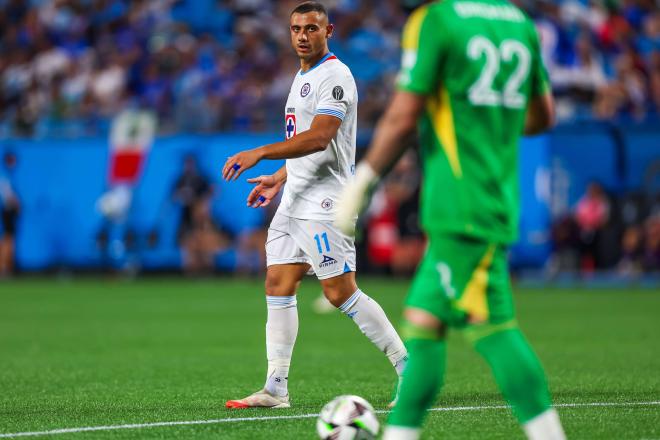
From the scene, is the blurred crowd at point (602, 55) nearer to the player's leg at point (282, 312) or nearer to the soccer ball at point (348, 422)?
the player's leg at point (282, 312)

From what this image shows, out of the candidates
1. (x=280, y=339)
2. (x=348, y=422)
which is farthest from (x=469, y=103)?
(x=280, y=339)

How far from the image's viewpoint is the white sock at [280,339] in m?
7.49

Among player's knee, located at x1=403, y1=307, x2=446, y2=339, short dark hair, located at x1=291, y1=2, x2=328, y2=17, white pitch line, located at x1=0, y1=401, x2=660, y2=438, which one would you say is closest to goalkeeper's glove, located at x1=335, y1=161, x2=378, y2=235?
player's knee, located at x1=403, y1=307, x2=446, y2=339

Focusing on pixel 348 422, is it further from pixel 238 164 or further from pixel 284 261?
pixel 284 261

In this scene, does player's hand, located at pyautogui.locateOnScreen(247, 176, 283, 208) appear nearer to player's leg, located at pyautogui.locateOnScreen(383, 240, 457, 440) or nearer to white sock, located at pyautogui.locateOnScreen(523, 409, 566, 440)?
player's leg, located at pyautogui.locateOnScreen(383, 240, 457, 440)

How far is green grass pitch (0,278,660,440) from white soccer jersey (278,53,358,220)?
4.28 feet

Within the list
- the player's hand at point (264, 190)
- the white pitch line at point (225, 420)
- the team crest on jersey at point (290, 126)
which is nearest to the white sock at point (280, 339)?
the white pitch line at point (225, 420)

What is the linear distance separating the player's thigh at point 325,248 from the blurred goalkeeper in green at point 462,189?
259 centimetres

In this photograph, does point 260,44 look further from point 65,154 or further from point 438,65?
A: point 438,65

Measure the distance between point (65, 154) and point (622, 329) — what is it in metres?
13.7

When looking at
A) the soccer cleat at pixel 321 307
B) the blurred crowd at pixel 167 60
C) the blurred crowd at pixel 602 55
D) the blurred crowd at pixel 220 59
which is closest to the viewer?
the soccer cleat at pixel 321 307

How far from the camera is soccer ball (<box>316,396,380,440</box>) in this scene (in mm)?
5910

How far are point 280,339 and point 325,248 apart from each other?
0.69 metres

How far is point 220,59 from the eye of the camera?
2483cm
